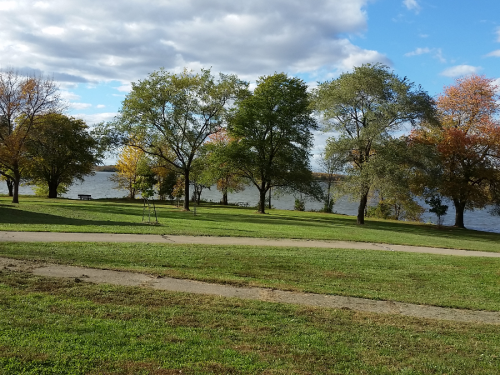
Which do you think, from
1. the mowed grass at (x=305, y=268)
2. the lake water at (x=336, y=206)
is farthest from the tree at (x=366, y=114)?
the mowed grass at (x=305, y=268)

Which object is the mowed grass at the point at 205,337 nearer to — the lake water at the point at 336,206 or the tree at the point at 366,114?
the tree at the point at 366,114

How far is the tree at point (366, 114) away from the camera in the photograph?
96.0 ft

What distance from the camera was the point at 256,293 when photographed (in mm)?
8398

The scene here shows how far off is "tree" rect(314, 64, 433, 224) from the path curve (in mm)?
20738

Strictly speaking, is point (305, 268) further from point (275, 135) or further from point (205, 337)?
point (275, 135)

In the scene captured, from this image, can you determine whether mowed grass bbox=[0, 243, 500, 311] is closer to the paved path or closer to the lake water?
the paved path

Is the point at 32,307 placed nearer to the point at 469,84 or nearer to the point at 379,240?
the point at 379,240

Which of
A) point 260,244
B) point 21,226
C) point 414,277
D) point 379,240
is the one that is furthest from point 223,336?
point 379,240

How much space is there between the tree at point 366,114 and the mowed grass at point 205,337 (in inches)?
898

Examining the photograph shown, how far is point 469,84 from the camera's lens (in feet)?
124

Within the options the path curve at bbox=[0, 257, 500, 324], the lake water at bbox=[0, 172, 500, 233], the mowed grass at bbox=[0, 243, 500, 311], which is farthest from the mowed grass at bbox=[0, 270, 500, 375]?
the lake water at bbox=[0, 172, 500, 233]

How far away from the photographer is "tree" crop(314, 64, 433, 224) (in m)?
29.2

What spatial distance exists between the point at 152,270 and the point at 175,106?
27206 mm

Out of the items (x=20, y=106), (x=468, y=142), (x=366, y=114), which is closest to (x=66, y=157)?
(x=20, y=106)
